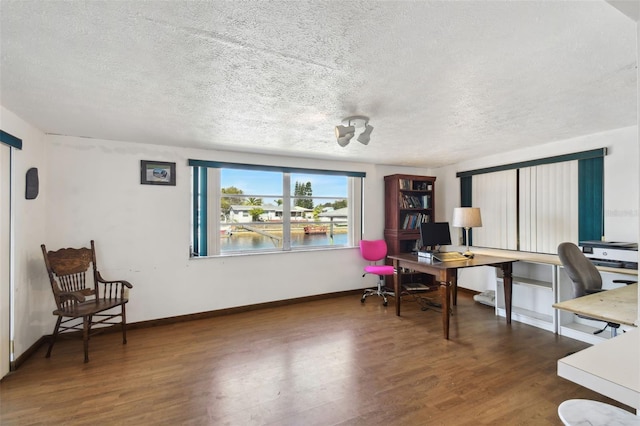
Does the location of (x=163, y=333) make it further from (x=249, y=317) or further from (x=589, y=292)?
(x=589, y=292)

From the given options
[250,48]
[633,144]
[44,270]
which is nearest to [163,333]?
[44,270]

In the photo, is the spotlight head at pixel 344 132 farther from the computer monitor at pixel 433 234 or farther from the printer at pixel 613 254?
the printer at pixel 613 254

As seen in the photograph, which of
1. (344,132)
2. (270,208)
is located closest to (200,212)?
(270,208)

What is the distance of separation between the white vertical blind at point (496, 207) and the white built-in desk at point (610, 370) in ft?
11.5

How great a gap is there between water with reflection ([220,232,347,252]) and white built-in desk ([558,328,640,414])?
3.76 meters

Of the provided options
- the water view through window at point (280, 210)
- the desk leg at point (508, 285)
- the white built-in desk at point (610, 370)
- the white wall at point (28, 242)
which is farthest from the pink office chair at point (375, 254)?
the white wall at point (28, 242)

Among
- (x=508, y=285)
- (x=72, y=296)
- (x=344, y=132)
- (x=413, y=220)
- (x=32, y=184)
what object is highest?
(x=344, y=132)

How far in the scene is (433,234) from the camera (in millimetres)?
4090

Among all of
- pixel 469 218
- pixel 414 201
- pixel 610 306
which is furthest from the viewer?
pixel 414 201

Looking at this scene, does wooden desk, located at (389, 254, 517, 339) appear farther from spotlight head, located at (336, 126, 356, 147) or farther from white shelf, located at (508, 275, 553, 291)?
spotlight head, located at (336, 126, 356, 147)

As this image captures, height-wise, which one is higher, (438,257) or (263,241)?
(263,241)

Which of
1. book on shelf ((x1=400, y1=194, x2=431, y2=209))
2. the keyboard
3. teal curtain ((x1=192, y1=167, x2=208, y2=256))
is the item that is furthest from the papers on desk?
teal curtain ((x1=192, y1=167, x2=208, y2=256))

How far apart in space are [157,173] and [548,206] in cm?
512

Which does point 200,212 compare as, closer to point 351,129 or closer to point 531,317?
point 351,129
